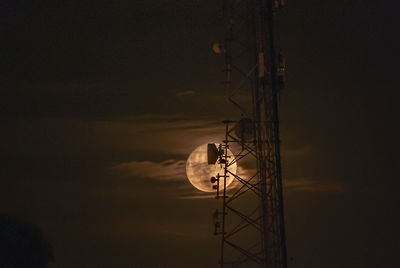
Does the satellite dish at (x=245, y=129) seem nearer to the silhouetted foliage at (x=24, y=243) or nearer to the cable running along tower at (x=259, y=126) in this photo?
the cable running along tower at (x=259, y=126)

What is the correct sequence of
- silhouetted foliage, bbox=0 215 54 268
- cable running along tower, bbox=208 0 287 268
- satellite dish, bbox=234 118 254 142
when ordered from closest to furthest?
1. cable running along tower, bbox=208 0 287 268
2. satellite dish, bbox=234 118 254 142
3. silhouetted foliage, bbox=0 215 54 268

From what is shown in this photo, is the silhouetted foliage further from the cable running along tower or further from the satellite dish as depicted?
the satellite dish

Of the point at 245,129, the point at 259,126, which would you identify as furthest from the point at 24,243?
the point at 259,126

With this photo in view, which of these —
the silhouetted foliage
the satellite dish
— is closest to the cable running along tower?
the satellite dish

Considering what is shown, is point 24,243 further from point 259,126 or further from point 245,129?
point 259,126

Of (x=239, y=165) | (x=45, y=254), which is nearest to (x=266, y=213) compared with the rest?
(x=239, y=165)

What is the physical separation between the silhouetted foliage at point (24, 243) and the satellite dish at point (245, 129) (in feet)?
27.3

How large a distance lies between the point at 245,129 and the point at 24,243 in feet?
29.2

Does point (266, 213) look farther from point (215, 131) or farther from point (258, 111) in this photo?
point (215, 131)

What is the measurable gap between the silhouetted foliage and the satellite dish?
27.3ft

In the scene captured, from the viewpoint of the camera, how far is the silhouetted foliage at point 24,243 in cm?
1407

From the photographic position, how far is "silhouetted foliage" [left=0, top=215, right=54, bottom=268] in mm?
14070

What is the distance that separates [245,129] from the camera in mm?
9320

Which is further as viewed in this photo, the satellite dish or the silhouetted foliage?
the silhouetted foliage
